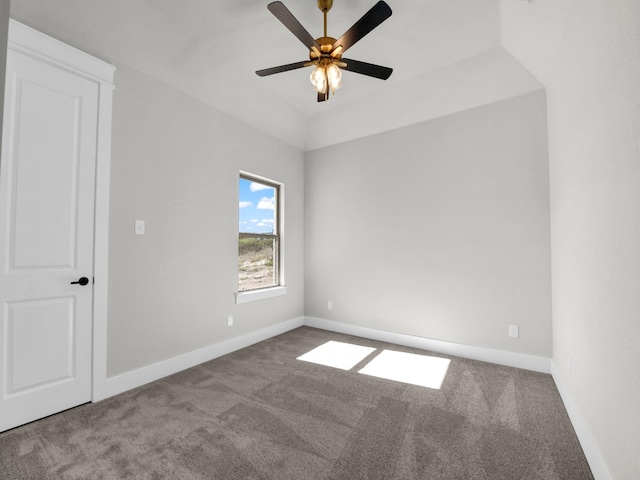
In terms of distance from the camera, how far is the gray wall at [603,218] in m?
1.26

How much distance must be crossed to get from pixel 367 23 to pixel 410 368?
287 centimetres

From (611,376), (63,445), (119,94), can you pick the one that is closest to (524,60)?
(611,376)

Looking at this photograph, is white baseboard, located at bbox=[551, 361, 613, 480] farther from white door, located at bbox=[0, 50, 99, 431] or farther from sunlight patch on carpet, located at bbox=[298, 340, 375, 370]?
white door, located at bbox=[0, 50, 99, 431]

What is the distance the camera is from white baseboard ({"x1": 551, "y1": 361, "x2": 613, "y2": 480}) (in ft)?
5.07

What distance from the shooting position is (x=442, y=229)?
11.4 feet

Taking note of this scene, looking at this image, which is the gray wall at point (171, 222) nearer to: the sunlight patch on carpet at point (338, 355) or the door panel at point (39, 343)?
the door panel at point (39, 343)

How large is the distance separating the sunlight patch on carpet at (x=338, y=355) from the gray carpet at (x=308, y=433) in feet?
1.08

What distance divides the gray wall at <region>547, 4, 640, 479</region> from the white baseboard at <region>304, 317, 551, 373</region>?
0.68 meters

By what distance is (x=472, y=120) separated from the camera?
10.8 feet

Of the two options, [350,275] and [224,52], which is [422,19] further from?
[350,275]

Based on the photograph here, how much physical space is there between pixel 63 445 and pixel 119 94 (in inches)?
98.6

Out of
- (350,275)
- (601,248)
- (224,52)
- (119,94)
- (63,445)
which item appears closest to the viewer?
(601,248)

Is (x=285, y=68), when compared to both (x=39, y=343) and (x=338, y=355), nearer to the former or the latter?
(x=39, y=343)

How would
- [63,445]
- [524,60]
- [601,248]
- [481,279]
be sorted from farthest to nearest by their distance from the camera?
1. [481,279]
2. [524,60]
3. [63,445]
4. [601,248]
